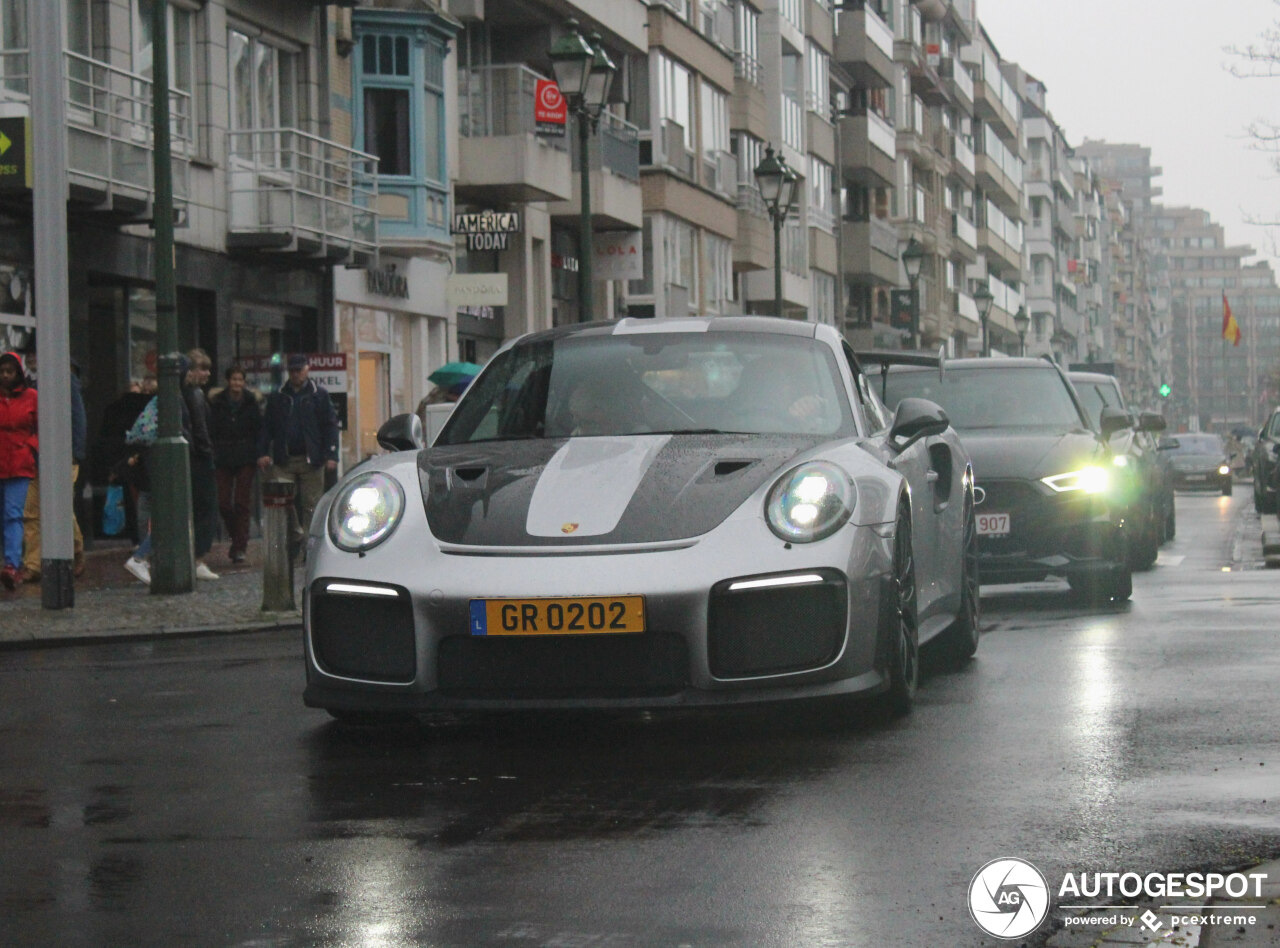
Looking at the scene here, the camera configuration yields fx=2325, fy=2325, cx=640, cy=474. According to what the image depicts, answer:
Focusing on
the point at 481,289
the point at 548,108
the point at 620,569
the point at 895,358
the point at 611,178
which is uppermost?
the point at 548,108

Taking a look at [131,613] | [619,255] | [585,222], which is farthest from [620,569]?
[619,255]

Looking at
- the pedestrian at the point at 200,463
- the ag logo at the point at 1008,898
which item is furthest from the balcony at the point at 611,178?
the ag logo at the point at 1008,898

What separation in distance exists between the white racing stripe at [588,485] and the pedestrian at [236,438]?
13.6m

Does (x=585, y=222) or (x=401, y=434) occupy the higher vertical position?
(x=585, y=222)

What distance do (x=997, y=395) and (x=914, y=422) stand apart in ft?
23.7

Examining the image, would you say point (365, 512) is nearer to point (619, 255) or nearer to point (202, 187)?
point (202, 187)

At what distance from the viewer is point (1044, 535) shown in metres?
14.2

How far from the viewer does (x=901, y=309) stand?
6309cm

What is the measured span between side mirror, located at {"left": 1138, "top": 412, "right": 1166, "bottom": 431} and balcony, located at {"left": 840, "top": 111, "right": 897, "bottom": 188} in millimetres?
46789

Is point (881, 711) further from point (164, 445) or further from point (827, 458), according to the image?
point (164, 445)

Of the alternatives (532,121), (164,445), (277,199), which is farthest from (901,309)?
(164,445)

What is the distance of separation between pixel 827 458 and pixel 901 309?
5577cm

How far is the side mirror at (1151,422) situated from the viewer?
68.7 feet

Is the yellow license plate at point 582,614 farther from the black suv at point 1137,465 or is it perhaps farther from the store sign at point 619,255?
the store sign at point 619,255
